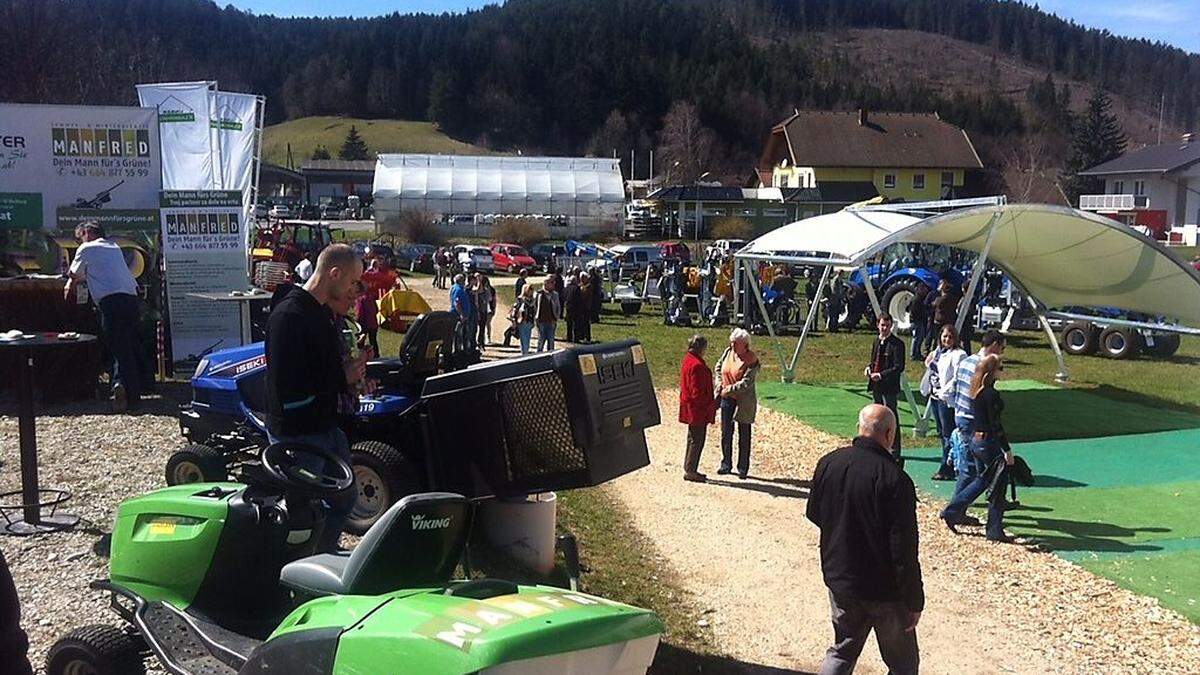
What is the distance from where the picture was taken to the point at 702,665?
556 centimetres

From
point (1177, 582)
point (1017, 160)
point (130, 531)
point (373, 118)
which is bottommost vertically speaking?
point (1177, 582)

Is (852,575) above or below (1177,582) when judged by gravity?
above

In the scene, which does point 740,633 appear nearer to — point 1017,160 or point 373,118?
point 1017,160

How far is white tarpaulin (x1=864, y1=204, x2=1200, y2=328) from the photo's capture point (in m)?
12.9

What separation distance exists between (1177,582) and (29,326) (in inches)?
468

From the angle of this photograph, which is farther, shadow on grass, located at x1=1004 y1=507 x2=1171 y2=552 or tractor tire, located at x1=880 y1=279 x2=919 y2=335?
tractor tire, located at x1=880 y1=279 x2=919 y2=335

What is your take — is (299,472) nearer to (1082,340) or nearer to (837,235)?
(837,235)

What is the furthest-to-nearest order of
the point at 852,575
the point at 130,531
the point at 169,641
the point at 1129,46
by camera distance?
the point at 1129,46
the point at 852,575
the point at 130,531
the point at 169,641

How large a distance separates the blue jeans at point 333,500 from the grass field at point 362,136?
104061 mm

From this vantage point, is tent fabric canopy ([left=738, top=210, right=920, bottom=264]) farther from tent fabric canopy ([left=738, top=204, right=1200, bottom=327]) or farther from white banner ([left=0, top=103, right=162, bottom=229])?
white banner ([left=0, top=103, right=162, bottom=229])

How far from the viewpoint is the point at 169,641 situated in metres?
3.86

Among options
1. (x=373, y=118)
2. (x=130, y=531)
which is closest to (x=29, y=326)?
(x=130, y=531)

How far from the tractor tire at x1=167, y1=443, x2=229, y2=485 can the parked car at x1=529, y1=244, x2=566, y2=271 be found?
109ft

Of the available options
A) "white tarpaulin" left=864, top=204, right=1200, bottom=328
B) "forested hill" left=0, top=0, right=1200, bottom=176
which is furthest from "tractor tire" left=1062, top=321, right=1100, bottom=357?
"forested hill" left=0, top=0, right=1200, bottom=176
